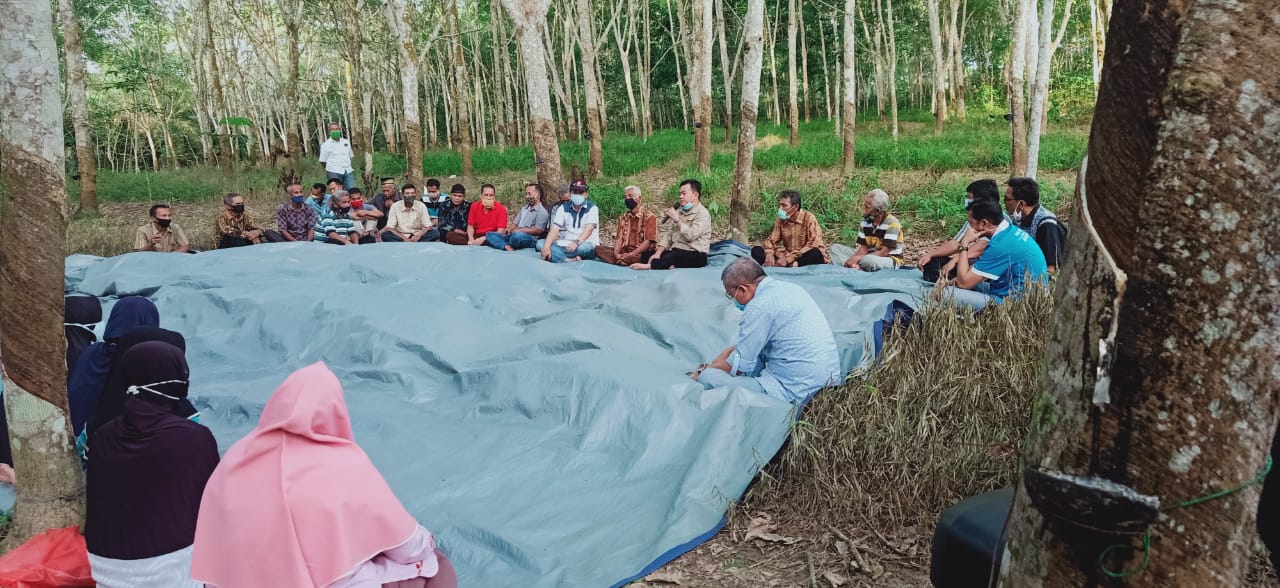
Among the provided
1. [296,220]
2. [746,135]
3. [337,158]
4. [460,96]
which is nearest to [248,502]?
[746,135]

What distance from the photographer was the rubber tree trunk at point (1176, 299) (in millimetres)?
1237

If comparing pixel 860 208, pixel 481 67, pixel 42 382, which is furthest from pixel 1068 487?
pixel 481 67

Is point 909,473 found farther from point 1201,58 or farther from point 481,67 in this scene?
point 481,67

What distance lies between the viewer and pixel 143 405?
2.64 metres

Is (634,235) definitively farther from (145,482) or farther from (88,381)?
(145,482)

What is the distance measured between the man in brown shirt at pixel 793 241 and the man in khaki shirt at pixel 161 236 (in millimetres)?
6062

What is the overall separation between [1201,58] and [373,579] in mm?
2164

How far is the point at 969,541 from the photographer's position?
2.03m

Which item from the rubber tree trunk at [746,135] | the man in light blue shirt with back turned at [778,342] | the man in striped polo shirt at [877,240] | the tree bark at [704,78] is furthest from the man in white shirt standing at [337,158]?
the man in light blue shirt with back turned at [778,342]

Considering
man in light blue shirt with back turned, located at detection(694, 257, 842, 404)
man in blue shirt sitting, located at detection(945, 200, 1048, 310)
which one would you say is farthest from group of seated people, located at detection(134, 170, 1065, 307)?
man in light blue shirt with back turned, located at detection(694, 257, 842, 404)

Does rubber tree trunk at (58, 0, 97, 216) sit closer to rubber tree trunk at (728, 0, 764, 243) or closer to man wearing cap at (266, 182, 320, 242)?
man wearing cap at (266, 182, 320, 242)

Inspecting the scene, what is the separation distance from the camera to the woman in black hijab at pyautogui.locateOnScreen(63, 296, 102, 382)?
174 inches

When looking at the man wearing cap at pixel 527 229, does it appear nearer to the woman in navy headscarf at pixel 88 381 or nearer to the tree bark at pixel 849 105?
the tree bark at pixel 849 105

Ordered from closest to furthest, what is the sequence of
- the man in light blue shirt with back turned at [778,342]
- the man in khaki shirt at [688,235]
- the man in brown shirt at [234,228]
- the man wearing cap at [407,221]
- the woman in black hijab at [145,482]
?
the woman in black hijab at [145,482]
the man in light blue shirt with back turned at [778,342]
the man in khaki shirt at [688,235]
the man in brown shirt at [234,228]
the man wearing cap at [407,221]
